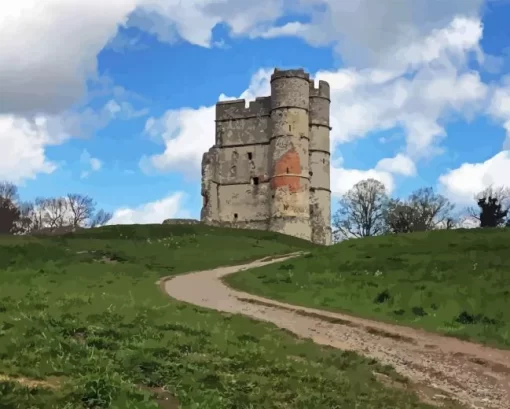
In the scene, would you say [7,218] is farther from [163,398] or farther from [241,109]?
[163,398]

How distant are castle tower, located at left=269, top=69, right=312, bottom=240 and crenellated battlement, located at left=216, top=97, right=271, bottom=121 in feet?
6.20

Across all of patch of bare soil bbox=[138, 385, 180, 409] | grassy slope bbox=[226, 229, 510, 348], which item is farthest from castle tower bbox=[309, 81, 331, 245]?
patch of bare soil bbox=[138, 385, 180, 409]

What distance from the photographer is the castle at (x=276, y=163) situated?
66125mm

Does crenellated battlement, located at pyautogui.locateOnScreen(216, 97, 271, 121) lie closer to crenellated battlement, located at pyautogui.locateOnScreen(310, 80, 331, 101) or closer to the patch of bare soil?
crenellated battlement, located at pyautogui.locateOnScreen(310, 80, 331, 101)

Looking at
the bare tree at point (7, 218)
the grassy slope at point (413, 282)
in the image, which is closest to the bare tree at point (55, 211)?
the bare tree at point (7, 218)

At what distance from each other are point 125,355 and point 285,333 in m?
6.65

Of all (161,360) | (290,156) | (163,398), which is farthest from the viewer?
(290,156)

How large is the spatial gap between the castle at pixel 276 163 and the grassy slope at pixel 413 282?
28931 mm

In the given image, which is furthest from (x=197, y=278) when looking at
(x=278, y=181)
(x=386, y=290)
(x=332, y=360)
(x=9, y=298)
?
(x=278, y=181)

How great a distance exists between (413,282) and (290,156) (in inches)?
1655

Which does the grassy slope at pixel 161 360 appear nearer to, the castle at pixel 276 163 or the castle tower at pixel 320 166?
the castle at pixel 276 163

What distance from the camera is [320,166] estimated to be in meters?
69.6

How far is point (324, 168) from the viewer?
69.9 meters

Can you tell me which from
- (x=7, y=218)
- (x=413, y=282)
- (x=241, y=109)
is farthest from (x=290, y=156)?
(x=413, y=282)
